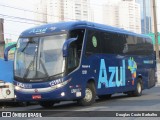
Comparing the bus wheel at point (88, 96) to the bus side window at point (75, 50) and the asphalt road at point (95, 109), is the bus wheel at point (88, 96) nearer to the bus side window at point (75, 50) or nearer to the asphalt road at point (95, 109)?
the asphalt road at point (95, 109)

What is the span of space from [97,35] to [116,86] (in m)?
3.30

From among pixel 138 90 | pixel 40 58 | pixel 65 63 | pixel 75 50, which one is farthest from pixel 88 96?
pixel 138 90

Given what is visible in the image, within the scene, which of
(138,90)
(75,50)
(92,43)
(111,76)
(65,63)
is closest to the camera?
(65,63)

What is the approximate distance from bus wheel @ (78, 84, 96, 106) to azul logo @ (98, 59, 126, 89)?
3.00 feet

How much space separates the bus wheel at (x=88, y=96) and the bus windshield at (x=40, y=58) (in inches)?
79.6

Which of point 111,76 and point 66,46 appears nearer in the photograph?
point 66,46

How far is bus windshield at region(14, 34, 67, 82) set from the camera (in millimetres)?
15258

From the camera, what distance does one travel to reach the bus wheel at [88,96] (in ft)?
54.1

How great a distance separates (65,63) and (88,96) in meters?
2.30

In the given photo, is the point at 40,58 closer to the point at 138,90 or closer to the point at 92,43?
the point at 92,43

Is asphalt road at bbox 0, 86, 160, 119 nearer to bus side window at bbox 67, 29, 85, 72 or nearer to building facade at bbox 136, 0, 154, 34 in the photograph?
bus side window at bbox 67, 29, 85, 72

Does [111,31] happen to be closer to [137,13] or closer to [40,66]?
[40,66]

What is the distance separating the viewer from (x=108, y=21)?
152ft

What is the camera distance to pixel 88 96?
55.1 feet
